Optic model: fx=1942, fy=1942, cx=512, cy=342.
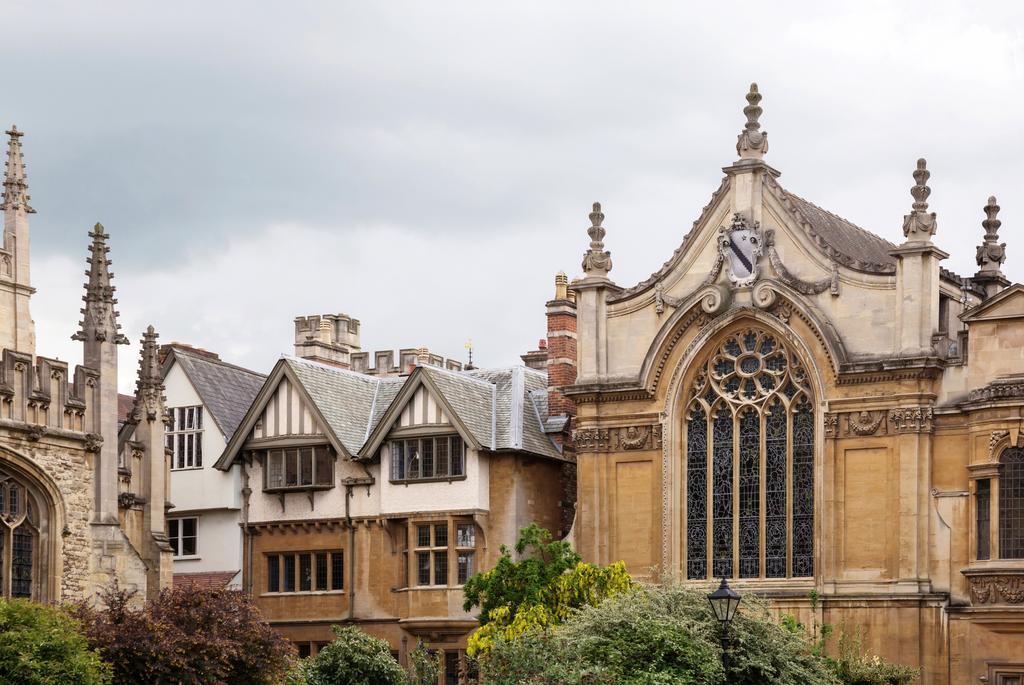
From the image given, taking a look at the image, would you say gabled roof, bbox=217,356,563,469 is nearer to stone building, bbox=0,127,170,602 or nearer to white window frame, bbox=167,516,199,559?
white window frame, bbox=167,516,199,559

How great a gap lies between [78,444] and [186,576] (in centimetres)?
1223

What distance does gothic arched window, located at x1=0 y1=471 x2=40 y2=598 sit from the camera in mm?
41031

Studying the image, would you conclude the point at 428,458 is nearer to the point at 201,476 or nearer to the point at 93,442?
the point at 201,476

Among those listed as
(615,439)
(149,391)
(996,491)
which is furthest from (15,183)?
(996,491)

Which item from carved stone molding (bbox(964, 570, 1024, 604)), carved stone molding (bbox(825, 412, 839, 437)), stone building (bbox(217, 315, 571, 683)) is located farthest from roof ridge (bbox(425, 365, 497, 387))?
carved stone molding (bbox(964, 570, 1024, 604))

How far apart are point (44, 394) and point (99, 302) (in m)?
3.22

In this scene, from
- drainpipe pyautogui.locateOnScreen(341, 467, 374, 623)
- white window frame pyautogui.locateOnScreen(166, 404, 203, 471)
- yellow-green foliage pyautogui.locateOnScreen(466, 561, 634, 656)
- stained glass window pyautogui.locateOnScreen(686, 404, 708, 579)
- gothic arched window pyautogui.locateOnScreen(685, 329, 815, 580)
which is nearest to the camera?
yellow-green foliage pyautogui.locateOnScreen(466, 561, 634, 656)

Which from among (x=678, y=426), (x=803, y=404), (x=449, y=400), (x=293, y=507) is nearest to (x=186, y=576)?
(x=293, y=507)

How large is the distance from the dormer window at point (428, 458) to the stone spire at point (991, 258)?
1427 cm

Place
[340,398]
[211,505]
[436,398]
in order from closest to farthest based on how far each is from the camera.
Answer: [436,398]
[340,398]
[211,505]

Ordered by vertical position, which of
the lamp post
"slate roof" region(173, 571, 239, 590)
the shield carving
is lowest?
"slate roof" region(173, 571, 239, 590)

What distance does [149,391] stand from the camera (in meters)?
46.6

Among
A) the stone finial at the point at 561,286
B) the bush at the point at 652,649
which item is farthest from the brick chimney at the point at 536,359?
the bush at the point at 652,649

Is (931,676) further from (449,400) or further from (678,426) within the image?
(449,400)
